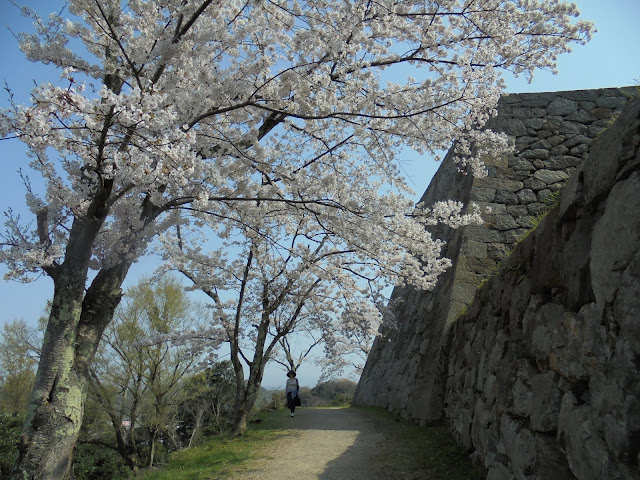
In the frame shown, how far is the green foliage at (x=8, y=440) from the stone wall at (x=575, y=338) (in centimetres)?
1383

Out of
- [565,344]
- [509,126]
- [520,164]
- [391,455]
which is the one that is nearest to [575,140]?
[520,164]

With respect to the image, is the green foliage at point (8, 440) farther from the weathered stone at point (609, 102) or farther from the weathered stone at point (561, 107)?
the weathered stone at point (609, 102)

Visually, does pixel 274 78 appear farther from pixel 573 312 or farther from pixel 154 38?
pixel 573 312

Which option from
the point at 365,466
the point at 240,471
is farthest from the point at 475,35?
the point at 240,471

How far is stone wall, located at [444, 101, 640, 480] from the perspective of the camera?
6.98 ft

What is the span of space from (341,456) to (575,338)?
4802 mm

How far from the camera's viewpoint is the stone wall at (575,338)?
6.98 feet

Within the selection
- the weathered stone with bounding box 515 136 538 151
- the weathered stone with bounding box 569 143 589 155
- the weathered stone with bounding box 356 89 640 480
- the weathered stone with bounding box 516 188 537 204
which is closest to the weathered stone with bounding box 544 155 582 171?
the weathered stone with bounding box 569 143 589 155

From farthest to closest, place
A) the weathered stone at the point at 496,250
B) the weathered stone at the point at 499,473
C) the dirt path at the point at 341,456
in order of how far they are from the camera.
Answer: the weathered stone at the point at 496,250 → the dirt path at the point at 341,456 → the weathered stone at the point at 499,473

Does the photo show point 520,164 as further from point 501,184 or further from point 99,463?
point 99,463

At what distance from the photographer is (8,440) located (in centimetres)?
1233

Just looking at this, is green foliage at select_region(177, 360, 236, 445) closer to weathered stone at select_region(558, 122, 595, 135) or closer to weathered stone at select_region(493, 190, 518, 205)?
weathered stone at select_region(493, 190, 518, 205)

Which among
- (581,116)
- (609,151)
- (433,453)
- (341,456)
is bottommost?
(341,456)

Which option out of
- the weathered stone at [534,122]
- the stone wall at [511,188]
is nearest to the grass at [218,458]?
the stone wall at [511,188]
